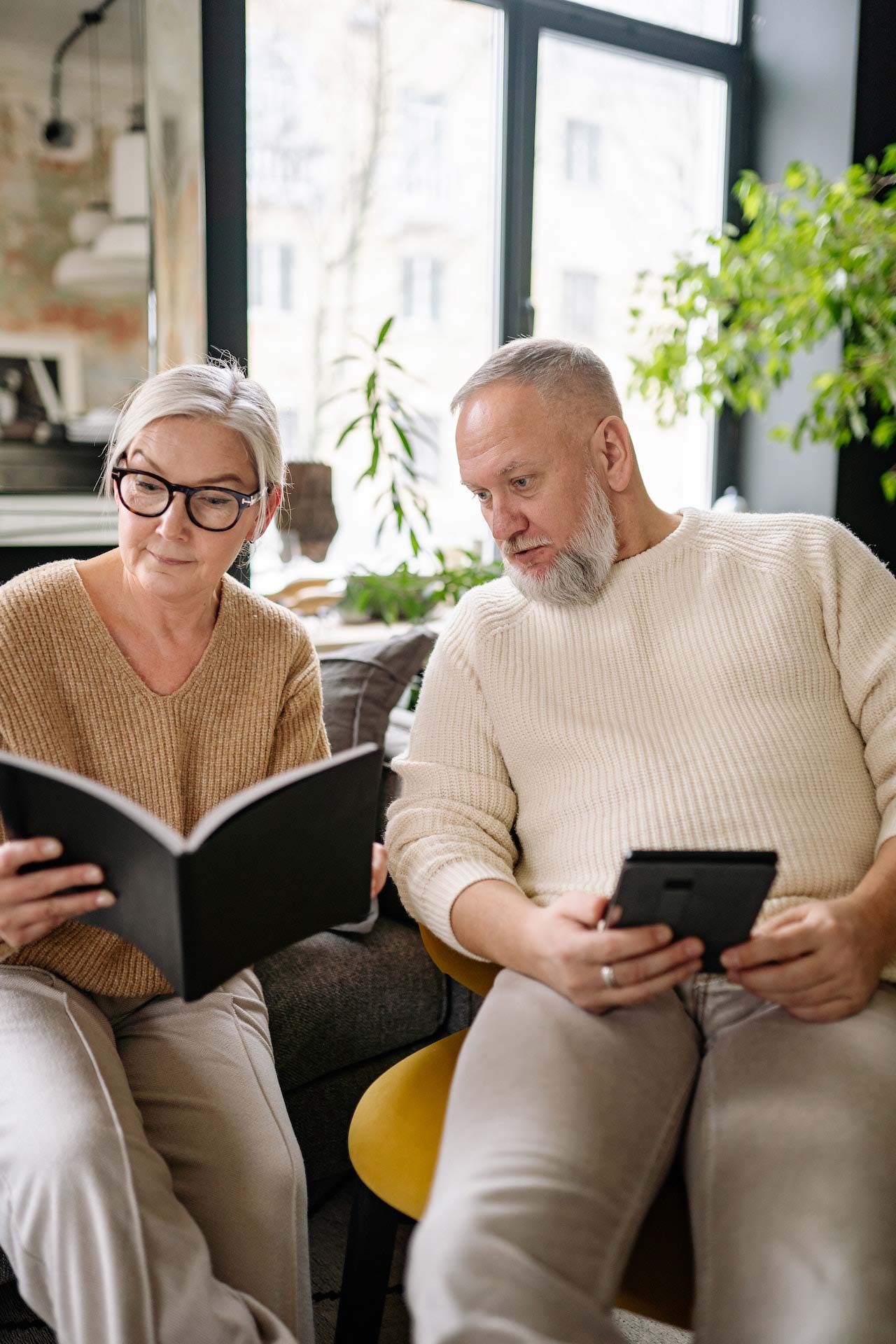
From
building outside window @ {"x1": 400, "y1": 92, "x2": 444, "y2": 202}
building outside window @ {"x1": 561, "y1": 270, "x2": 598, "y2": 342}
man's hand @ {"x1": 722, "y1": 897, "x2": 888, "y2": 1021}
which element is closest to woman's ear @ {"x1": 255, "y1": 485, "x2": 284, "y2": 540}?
man's hand @ {"x1": 722, "y1": 897, "x2": 888, "y2": 1021}

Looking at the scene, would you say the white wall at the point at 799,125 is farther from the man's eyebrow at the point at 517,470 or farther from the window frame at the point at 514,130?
the man's eyebrow at the point at 517,470

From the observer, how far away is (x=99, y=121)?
2.45m

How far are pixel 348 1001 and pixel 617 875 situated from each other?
0.61m

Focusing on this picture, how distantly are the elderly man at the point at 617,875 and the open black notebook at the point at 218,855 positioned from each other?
244mm

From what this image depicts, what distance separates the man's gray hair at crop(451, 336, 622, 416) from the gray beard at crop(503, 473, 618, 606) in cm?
12

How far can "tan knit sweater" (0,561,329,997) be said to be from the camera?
137 centimetres

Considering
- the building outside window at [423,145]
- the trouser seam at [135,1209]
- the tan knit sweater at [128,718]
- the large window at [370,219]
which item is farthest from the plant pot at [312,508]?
the trouser seam at [135,1209]

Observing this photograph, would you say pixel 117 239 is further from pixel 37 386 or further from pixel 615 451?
pixel 615 451

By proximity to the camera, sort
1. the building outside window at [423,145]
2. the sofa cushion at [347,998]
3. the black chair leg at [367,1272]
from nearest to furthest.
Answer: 1. the black chair leg at [367,1272]
2. the sofa cushion at [347,998]
3. the building outside window at [423,145]

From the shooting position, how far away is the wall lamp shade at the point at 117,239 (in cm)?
244

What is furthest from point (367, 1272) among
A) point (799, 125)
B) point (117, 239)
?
point (799, 125)

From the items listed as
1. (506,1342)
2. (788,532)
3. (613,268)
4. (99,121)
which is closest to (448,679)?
(788,532)

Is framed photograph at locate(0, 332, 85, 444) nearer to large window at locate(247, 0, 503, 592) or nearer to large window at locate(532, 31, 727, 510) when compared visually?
large window at locate(247, 0, 503, 592)

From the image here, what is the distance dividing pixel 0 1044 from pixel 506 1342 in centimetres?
63
